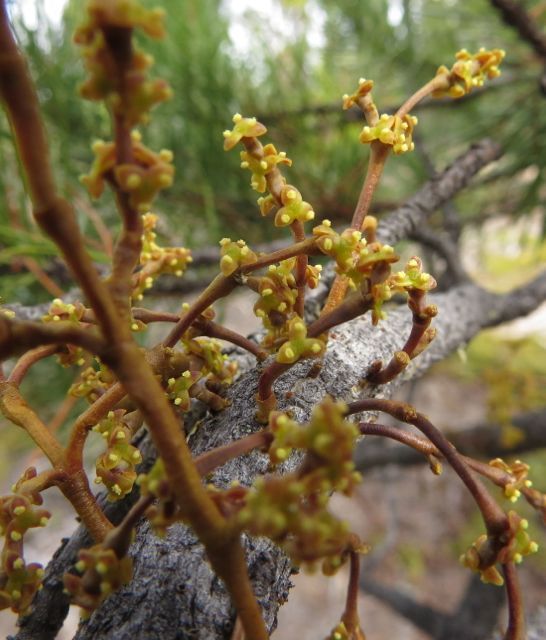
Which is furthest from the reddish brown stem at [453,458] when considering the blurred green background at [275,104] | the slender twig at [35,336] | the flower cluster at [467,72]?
the blurred green background at [275,104]

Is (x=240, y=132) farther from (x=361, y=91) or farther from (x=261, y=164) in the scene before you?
(x=361, y=91)

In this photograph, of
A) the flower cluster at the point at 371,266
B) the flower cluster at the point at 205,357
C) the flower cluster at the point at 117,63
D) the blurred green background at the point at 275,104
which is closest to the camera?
the flower cluster at the point at 117,63

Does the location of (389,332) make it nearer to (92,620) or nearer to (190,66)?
(92,620)

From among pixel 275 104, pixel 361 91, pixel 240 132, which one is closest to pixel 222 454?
pixel 240 132

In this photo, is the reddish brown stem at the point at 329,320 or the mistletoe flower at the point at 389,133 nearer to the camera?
the reddish brown stem at the point at 329,320

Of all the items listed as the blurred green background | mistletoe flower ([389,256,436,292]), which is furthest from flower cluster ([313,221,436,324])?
the blurred green background

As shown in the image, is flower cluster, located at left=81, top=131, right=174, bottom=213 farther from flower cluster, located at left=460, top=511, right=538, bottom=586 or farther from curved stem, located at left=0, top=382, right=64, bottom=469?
flower cluster, located at left=460, top=511, right=538, bottom=586

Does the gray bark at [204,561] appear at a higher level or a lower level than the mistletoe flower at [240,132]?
lower

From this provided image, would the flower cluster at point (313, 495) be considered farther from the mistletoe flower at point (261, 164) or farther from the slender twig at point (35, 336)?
the mistletoe flower at point (261, 164)

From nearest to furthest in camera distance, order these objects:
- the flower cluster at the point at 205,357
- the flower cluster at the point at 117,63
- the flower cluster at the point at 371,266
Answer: the flower cluster at the point at 117,63 < the flower cluster at the point at 371,266 < the flower cluster at the point at 205,357
